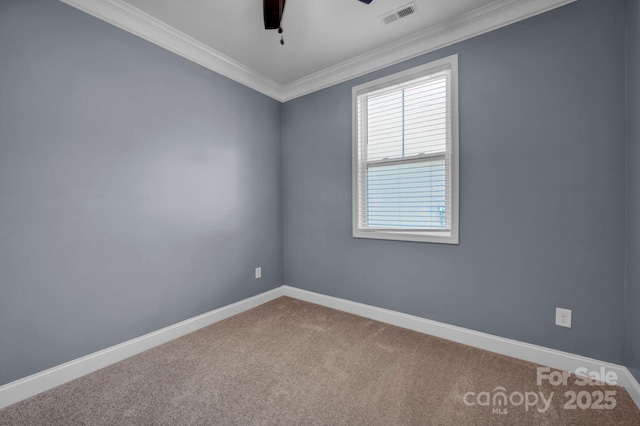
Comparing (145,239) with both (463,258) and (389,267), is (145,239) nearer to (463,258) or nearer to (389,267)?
(389,267)

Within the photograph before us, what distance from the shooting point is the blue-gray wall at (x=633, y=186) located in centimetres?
158

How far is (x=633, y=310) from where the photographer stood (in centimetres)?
162

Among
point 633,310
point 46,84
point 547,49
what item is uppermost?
point 547,49

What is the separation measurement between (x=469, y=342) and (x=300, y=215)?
7.16 ft

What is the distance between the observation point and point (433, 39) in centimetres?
239

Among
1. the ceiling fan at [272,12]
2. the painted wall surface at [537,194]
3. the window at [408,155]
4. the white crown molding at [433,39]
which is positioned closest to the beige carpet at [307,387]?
the painted wall surface at [537,194]

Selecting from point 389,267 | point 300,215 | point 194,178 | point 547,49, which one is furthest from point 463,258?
point 194,178

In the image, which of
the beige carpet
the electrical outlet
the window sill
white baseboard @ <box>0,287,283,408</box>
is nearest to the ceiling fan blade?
the window sill

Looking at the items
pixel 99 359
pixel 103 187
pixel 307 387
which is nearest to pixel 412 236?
pixel 307 387

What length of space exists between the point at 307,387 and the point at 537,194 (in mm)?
2130

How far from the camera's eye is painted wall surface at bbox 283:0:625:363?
1.77 metres

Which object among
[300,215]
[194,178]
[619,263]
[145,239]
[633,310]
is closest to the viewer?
[633,310]

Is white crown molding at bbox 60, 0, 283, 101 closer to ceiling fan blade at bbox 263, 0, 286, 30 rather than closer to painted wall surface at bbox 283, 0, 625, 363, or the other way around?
ceiling fan blade at bbox 263, 0, 286, 30

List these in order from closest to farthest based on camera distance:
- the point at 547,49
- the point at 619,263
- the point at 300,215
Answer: the point at 619,263, the point at 547,49, the point at 300,215
